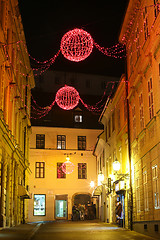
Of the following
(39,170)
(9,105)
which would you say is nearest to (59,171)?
(39,170)

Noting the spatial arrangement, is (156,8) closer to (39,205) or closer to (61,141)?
(61,141)

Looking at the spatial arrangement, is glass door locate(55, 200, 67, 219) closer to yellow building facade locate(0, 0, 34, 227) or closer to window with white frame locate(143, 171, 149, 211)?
yellow building facade locate(0, 0, 34, 227)

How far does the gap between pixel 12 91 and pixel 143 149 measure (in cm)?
992

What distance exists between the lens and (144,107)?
59.8ft

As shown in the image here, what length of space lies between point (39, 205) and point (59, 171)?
4689 mm

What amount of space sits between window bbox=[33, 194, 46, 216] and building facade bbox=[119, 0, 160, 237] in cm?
2568

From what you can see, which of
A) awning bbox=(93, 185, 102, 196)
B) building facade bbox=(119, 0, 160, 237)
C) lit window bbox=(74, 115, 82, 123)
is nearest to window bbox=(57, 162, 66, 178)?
lit window bbox=(74, 115, 82, 123)

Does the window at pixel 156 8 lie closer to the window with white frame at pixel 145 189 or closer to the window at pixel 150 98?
the window at pixel 150 98

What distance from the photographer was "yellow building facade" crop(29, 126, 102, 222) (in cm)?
4509

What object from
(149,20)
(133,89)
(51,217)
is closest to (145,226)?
(133,89)

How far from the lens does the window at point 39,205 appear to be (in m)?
44.7

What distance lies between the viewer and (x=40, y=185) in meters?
45.4

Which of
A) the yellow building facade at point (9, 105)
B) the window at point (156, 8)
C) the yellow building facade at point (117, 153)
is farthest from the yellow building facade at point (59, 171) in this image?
the window at point (156, 8)

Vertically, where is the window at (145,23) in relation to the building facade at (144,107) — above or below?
above
